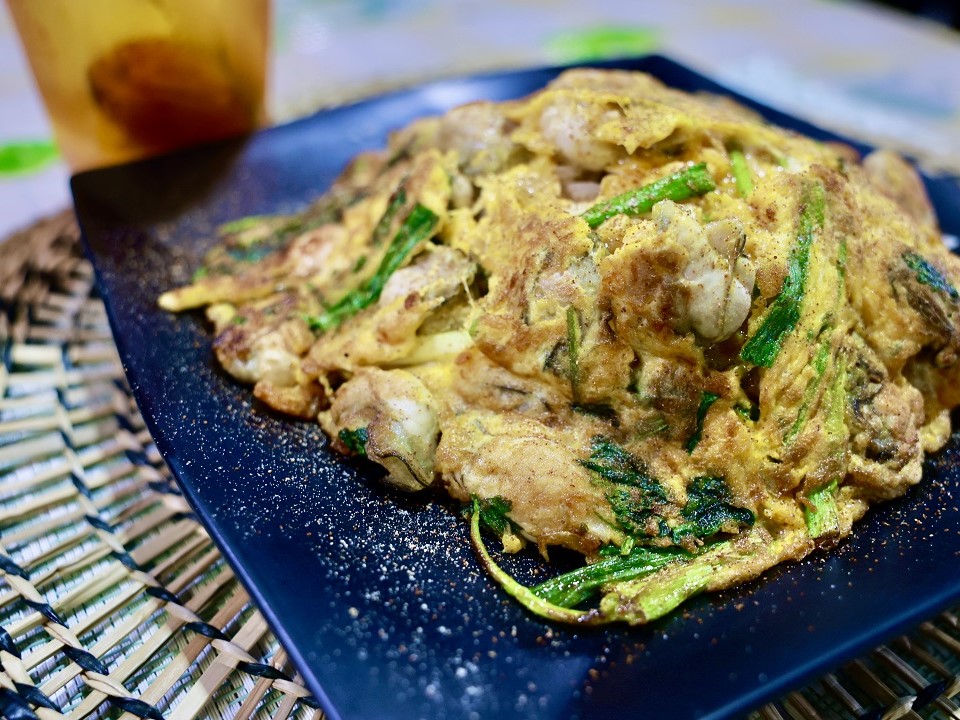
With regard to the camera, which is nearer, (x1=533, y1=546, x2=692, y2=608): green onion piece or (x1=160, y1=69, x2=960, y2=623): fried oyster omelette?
(x1=533, y1=546, x2=692, y2=608): green onion piece

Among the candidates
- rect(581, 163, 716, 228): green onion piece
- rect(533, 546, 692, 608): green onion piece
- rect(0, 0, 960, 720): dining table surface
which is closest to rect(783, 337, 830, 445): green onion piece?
rect(533, 546, 692, 608): green onion piece

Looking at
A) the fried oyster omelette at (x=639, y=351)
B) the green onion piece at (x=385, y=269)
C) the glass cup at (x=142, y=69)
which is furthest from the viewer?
the glass cup at (x=142, y=69)

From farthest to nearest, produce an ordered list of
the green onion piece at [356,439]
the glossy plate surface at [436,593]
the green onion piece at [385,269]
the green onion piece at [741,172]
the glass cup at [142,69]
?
the glass cup at [142,69] → the green onion piece at [385,269] → the green onion piece at [741,172] → the green onion piece at [356,439] → the glossy plate surface at [436,593]

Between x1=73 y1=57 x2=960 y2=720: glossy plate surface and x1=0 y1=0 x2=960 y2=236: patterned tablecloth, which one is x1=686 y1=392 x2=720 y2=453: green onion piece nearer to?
x1=73 y1=57 x2=960 y2=720: glossy plate surface

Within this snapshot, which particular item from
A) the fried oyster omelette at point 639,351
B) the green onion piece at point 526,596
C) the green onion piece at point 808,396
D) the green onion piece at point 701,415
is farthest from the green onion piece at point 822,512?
the green onion piece at point 526,596

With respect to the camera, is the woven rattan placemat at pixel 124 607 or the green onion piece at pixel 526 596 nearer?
the green onion piece at pixel 526 596

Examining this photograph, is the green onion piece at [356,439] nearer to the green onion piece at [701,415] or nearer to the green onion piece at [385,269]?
the green onion piece at [385,269]

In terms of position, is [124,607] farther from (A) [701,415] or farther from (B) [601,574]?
(A) [701,415]
